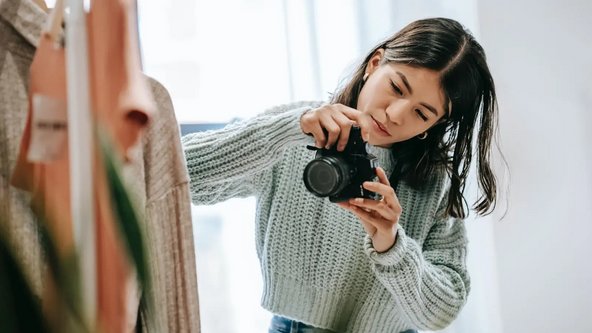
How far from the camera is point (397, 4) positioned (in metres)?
1.31

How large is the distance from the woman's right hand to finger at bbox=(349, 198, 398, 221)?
0.08m

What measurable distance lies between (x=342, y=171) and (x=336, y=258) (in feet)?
0.85

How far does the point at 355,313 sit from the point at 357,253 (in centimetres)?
10

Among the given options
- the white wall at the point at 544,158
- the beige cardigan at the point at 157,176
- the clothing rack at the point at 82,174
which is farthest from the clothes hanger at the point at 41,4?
the white wall at the point at 544,158

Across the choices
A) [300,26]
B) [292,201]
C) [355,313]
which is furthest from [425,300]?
[300,26]

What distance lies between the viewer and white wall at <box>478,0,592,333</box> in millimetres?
1365

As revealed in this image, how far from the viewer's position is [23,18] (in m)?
0.48

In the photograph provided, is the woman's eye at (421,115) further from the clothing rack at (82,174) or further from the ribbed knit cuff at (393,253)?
the clothing rack at (82,174)

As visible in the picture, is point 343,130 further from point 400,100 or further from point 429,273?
point 429,273

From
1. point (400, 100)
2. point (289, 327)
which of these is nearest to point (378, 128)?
point (400, 100)

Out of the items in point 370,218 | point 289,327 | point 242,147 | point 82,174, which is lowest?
point 289,327

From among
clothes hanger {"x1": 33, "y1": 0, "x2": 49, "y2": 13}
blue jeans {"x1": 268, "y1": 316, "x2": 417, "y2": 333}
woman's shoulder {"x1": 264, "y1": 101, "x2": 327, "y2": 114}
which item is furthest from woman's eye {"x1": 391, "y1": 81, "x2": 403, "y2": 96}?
clothes hanger {"x1": 33, "y1": 0, "x2": 49, "y2": 13}

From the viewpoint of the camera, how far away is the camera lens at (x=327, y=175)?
70 centimetres

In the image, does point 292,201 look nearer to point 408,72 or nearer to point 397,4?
point 408,72
